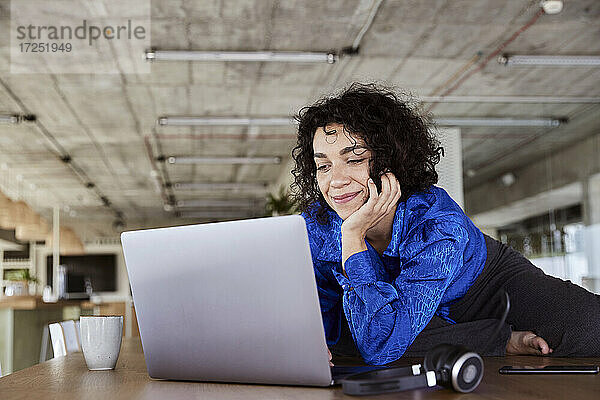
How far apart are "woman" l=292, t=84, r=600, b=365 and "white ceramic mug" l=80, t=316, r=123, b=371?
415 millimetres

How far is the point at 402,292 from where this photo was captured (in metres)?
1.31

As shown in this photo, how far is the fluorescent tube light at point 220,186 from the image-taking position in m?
11.2

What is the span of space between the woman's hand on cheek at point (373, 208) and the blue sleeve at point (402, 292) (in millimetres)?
63

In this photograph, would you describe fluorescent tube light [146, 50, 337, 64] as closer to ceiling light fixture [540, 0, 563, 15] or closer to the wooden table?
ceiling light fixture [540, 0, 563, 15]

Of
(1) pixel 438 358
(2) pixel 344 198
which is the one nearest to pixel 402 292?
(2) pixel 344 198

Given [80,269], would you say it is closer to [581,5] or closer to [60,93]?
[60,93]

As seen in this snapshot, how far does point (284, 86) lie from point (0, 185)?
20.6ft

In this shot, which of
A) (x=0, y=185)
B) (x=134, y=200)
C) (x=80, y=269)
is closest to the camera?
(x=0, y=185)

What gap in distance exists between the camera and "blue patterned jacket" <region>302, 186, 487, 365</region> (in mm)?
1245

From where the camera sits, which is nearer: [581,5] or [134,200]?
[581,5]

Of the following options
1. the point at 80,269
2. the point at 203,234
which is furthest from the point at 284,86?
the point at 80,269

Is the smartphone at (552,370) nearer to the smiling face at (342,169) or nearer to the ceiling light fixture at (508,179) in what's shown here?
the smiling face at (342,169)

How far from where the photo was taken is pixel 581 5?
14.8 ft

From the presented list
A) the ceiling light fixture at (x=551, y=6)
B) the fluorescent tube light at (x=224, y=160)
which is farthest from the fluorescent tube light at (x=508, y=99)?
Result: the fluorescent tube light at (x=224, y=160)
